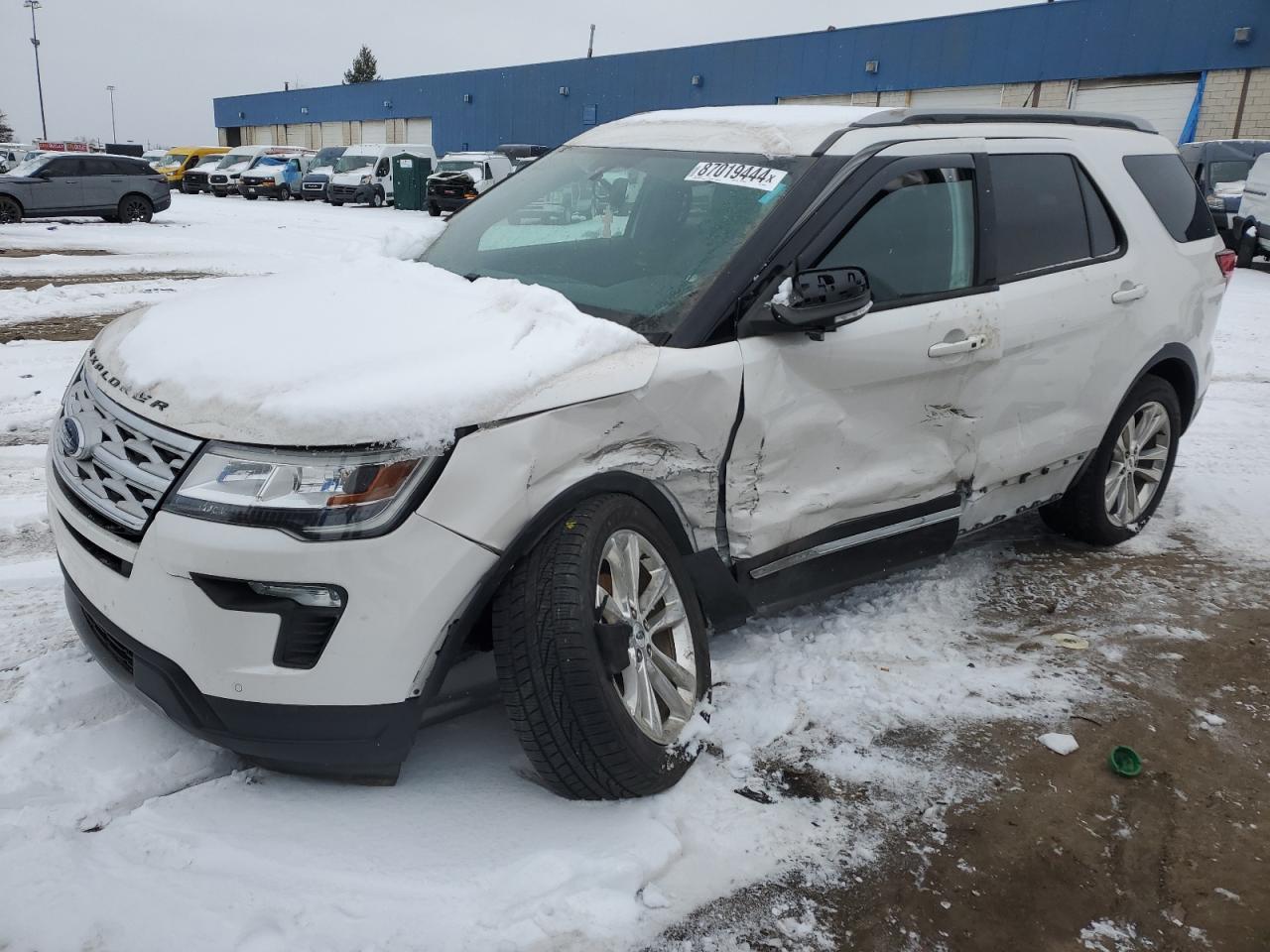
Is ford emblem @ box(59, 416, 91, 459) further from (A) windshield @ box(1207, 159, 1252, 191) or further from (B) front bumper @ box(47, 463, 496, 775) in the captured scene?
(A) windshield @ box(1207, 159, 1252, 191)

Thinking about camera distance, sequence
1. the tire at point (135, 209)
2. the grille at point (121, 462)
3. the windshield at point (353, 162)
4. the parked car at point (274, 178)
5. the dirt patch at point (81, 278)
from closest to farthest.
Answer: the grille at point (121, 462) → the dirt patch at point (81, 278) → the tire at point (135, 209) → the windshield at point (353, 162) → the parked car at point (274, 178)

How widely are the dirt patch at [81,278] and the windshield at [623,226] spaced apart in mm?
10200

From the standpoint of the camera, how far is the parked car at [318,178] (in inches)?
1308

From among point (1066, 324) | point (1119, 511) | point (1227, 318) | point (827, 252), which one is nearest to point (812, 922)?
point (827, 252)

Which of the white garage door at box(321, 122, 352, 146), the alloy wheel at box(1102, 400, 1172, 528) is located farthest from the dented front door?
the white garage door at box(321, 122, 352, 146)

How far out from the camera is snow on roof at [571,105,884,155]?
3.48 m

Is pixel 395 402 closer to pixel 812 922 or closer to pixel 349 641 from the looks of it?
pixel 349 641

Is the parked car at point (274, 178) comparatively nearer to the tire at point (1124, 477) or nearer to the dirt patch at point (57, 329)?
the dirt patch at point (57, 329)

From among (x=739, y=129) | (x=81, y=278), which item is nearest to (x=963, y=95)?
(x=81, y=278)

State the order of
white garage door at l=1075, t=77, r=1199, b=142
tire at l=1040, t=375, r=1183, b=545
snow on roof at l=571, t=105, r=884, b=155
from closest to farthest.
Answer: snow on roof at l=571, t=105, r=884, b=155
tire at l=1040, t=375, r=1183, b=545
white garage door at l=1075, t=77, r=1199, b=142

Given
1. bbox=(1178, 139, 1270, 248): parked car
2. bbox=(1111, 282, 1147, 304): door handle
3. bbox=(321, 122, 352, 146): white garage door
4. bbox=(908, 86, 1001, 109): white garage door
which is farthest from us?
bbox=(321, 122, 352, 146): white garage door

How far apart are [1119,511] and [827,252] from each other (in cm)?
247

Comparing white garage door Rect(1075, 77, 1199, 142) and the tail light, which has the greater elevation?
white garage door Rect(1075, 77, 1199, 142)

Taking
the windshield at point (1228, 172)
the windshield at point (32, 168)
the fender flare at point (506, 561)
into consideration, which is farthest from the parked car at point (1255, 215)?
the windshield at point (32, 168)
